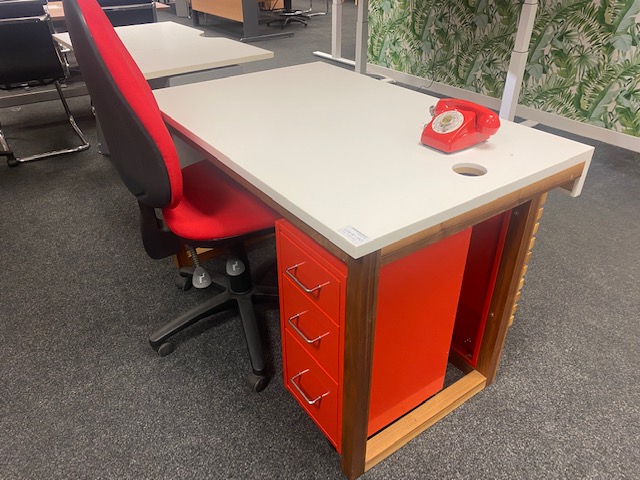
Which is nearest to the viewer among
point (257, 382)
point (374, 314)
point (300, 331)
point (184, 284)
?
point (374, 314)

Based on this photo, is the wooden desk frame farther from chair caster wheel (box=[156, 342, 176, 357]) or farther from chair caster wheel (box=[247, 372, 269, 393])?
chair caster wheel (box=[156, 342, 176, 357])

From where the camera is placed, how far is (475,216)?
0.96 meters

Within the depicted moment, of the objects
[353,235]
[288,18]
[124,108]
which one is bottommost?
[288,18]

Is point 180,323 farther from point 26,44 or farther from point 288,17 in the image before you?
point 288,17

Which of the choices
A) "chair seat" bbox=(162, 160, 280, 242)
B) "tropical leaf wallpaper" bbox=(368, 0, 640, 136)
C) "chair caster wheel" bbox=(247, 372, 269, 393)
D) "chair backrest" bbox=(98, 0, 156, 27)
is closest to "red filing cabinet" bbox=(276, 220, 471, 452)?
"chair caster wheel" bbox=(247, 372, 269, 393)

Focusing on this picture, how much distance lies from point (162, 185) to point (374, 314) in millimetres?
575

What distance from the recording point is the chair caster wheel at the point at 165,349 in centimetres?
158

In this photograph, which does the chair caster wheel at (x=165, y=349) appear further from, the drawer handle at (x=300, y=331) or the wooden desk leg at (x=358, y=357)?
the wooden desk leg at (x=358, y=357)

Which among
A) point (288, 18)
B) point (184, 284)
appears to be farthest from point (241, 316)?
point (288, 18)

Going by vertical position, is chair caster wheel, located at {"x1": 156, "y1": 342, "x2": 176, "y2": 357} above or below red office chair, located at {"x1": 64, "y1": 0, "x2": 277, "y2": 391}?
below

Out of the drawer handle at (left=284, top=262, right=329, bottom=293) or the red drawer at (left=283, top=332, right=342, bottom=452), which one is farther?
the red drawer at (left=283, top=332, right=342, bottom=452)

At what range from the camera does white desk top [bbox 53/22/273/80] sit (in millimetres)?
1878

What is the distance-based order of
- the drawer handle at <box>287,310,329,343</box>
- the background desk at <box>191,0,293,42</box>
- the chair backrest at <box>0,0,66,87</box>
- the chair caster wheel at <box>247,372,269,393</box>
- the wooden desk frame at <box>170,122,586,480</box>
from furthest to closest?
the background desk at <box>191,0,293,42</box>
the chair backrest at <box>0,0,66,87</box>
the chair caster wheel at <box>247,372,269,393</box>
the drawer handle at <box>287,310,329,343</box>
the wooden desk frame at <box>170,122,586,480</box>

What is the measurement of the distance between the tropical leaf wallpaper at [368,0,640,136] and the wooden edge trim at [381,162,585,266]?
86.9 inches
